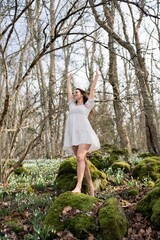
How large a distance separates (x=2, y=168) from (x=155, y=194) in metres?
4.80

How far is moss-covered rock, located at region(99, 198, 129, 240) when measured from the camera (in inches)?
159

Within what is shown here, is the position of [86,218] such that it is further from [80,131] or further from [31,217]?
[80,131]

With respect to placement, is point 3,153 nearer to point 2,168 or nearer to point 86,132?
point 2,168

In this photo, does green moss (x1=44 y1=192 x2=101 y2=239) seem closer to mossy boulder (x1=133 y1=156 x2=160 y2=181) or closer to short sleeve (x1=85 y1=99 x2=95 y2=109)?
short sleeve (x1=85 y1=99 x2=95 y2=109)

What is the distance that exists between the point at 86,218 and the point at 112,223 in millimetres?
374

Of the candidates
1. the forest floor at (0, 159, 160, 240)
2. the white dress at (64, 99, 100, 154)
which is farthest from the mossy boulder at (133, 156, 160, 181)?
the white dress at (64, 99, 100, 154)

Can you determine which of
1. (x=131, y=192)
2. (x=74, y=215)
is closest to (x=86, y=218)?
(x=74, y=215)

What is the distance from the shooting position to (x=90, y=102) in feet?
18.2

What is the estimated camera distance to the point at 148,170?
25.6ft

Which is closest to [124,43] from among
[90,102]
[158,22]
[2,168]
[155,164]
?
[155,164]

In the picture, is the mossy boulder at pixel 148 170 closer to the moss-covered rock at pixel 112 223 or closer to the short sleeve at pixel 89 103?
the short sleeve at pixel 89 103

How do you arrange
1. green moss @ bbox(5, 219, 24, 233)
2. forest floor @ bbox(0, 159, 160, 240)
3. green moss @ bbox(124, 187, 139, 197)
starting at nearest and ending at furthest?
forest floor @ bbox(0, 159, 160, 240), green moss @ bbox(5, 219, 24, 233), green moss @ bbox(124, 187, 139, 197)

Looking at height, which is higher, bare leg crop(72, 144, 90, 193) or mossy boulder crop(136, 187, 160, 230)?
bare leg crop(72, 144, 90, 193)

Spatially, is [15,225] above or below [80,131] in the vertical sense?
below
